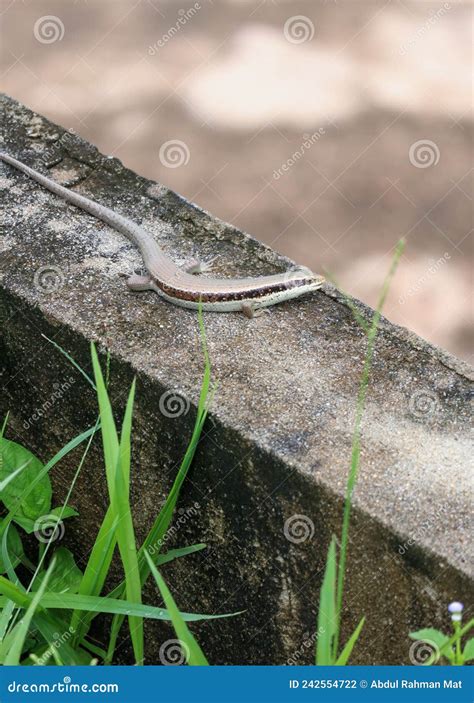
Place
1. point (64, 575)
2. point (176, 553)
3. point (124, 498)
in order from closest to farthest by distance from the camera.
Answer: point (124, 498) → point (176, 553) → point (64, 575)

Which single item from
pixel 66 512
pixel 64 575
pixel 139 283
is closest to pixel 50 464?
pixel 66 512

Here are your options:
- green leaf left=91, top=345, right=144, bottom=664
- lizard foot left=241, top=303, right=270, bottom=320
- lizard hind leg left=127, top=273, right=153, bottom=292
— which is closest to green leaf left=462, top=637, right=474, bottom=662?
green leaf left=91, top=345, right=144, bottom=664

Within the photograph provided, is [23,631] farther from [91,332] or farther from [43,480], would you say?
[91,332]

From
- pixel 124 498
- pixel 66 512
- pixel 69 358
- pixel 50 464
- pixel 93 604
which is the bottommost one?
pixel 66 512

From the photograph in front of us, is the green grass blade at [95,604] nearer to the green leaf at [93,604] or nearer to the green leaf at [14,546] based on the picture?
the green leaf at [93,604]

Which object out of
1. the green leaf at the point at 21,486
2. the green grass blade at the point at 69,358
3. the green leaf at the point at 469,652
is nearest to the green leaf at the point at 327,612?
the green leaf at the point at 469,652

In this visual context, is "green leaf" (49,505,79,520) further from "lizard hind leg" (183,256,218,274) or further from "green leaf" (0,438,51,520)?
"lizard hind leg" (183,256,218,274)

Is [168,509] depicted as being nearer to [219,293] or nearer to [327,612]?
[327,612]
